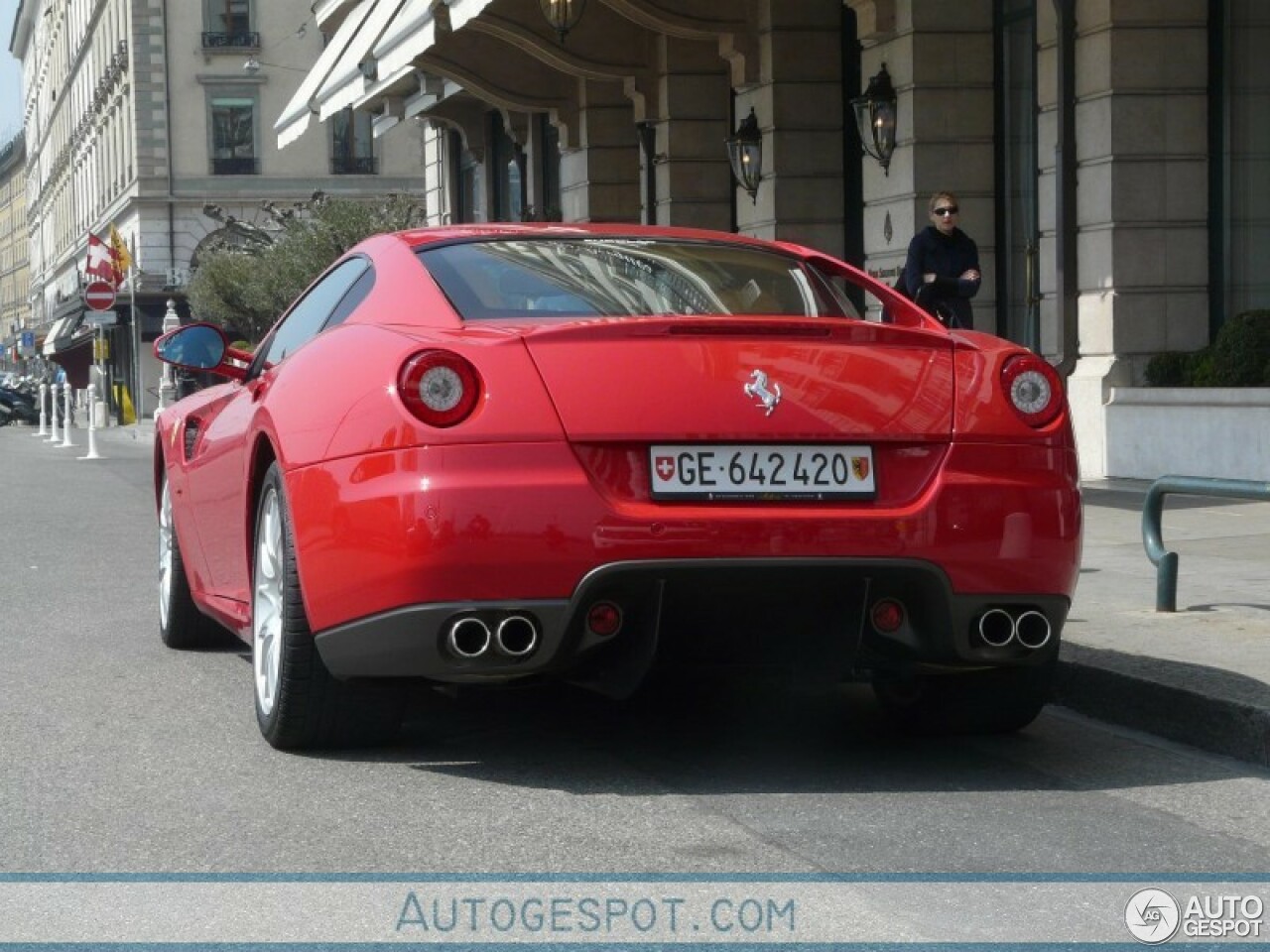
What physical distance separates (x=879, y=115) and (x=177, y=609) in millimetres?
11579

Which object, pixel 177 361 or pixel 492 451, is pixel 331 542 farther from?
pixel 177 361

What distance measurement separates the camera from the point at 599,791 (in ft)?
17.6

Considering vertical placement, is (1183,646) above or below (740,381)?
below

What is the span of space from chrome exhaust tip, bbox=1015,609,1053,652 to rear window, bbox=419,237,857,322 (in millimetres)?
1128

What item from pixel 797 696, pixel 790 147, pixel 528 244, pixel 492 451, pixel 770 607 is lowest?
pixel 797 696

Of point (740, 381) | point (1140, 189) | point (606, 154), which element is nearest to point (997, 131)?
point (1140, 189)

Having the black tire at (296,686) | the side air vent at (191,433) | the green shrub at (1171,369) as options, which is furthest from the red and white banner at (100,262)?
the black tire at (296,686)

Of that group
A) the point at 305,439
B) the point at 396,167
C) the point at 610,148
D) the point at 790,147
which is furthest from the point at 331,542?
the point at 396,167

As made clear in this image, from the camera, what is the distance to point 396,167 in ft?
228

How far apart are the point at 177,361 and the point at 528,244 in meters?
1.43

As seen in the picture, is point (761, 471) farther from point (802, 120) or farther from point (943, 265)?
point (802, 120)

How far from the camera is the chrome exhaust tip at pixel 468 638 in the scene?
521 cm

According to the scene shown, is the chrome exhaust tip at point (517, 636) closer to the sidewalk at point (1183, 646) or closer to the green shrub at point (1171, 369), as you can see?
the sidewalk at point (1183, 646)

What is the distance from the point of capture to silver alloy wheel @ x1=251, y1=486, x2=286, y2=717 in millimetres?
5953
